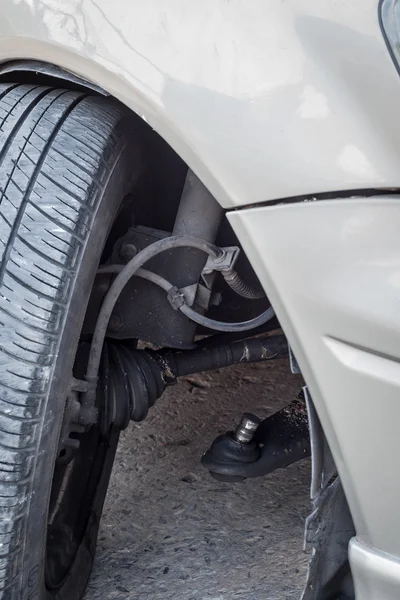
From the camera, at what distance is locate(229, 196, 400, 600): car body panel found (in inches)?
36.9

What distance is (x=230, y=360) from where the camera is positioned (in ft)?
5.60

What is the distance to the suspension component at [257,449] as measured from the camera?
1.69m

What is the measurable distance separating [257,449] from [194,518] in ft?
0.95

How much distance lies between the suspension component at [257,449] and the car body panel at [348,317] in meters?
0.64

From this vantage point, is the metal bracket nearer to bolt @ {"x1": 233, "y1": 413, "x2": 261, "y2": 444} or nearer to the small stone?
bolt @ {"x1": 233, "y1": 413, "x2": 261, "y2": 444}

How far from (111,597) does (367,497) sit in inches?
32.6

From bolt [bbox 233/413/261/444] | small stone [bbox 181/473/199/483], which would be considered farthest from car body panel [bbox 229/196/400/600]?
small stone [bbox 181/473/199/483]

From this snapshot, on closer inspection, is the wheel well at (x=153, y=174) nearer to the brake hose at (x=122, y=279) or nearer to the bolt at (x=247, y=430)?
the brake hose at (x=122, y=279)

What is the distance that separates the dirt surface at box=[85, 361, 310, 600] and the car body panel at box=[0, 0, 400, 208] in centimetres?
102

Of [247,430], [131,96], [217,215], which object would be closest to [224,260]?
[217,215]

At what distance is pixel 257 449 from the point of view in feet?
5.65

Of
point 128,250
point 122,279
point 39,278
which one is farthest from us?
point 128,250

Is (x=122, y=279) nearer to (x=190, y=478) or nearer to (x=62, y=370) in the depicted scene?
(x=62, y=370)

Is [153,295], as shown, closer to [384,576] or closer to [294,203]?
[294,203]
